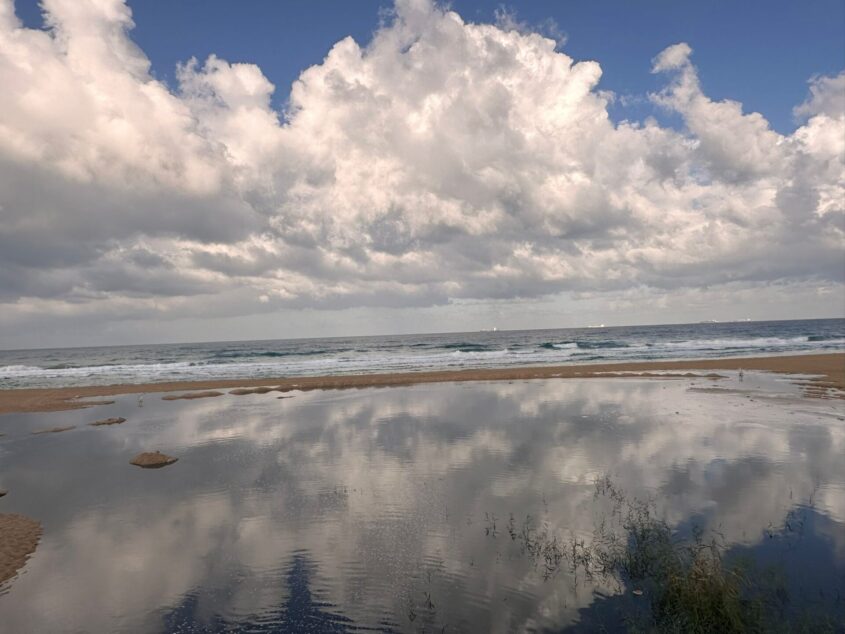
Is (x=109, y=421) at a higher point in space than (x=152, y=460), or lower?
higher

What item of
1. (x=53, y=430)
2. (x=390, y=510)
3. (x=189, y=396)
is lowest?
(x=390, y=510)

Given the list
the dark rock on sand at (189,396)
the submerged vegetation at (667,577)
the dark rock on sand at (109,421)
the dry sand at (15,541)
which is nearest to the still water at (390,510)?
the submerged vegetation at (667,577)

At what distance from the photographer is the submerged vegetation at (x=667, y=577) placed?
298 inches

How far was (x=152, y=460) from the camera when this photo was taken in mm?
19422

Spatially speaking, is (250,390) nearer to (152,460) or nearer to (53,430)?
(53,430)

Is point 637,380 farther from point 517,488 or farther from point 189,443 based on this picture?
point 189,443

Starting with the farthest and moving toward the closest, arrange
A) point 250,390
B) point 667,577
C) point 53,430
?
point 250,390 → point 53,430 → point 667,577

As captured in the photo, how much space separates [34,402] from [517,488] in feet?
144

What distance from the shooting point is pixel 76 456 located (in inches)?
834

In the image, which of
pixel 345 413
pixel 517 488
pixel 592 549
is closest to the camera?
pixel 592 549

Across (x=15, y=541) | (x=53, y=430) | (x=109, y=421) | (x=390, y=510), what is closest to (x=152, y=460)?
(x=15, y=541)

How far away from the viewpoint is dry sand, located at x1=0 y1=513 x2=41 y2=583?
10.9m

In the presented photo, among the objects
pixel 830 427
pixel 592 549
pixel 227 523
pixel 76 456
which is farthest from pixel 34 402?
pixel 830 427

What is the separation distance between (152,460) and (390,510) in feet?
38.1
